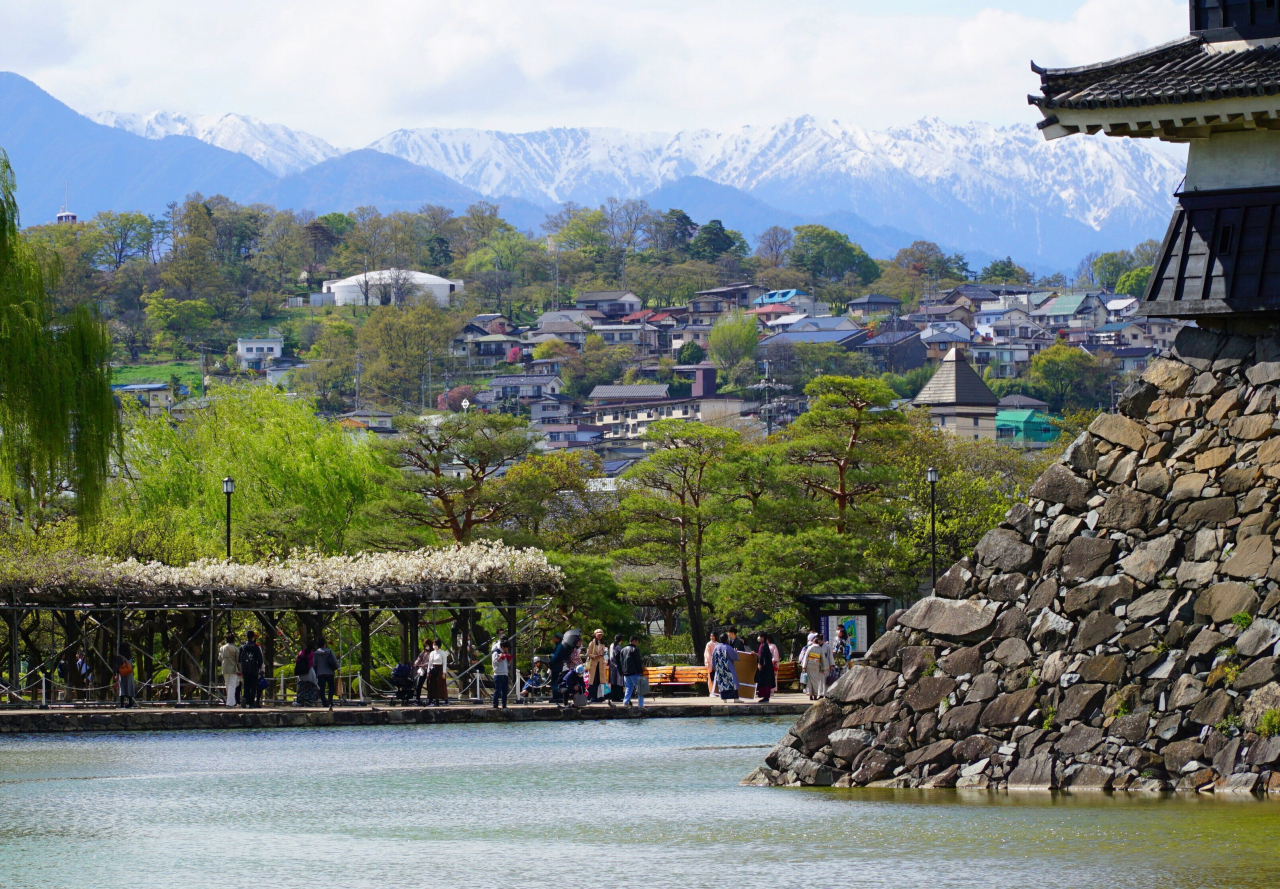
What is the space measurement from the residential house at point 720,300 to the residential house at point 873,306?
11.6 m

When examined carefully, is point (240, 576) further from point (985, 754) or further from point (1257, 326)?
point (1257, 326)

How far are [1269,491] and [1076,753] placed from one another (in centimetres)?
255

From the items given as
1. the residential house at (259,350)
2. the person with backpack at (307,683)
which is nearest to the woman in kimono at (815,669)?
the person with backpack at (307,683)

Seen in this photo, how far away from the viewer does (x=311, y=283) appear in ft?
614

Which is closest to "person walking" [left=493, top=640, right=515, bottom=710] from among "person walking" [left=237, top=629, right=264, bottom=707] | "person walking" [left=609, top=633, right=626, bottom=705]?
"person walking" [left=609, top=633, right=626, bottom=705]

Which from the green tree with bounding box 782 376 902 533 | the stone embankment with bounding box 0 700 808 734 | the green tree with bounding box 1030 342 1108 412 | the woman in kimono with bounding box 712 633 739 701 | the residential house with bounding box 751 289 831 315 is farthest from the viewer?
the residential house with bounding box 751 289 831 315

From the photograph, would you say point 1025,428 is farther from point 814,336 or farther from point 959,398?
point 814,336

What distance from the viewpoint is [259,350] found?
156 meters

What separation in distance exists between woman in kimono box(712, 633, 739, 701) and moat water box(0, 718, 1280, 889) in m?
8.89

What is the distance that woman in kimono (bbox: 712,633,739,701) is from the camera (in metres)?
26.9

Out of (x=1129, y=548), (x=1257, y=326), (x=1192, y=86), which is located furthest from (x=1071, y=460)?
(x=1192, y=86)

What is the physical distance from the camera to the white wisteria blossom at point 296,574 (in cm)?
2645

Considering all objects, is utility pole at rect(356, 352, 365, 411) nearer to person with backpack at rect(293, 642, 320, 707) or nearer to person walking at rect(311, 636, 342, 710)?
person with backpack at rect(293, 642, 320, 707)

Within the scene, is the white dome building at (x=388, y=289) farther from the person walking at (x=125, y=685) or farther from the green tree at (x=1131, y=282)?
the person walking at (x=125, y=685)
